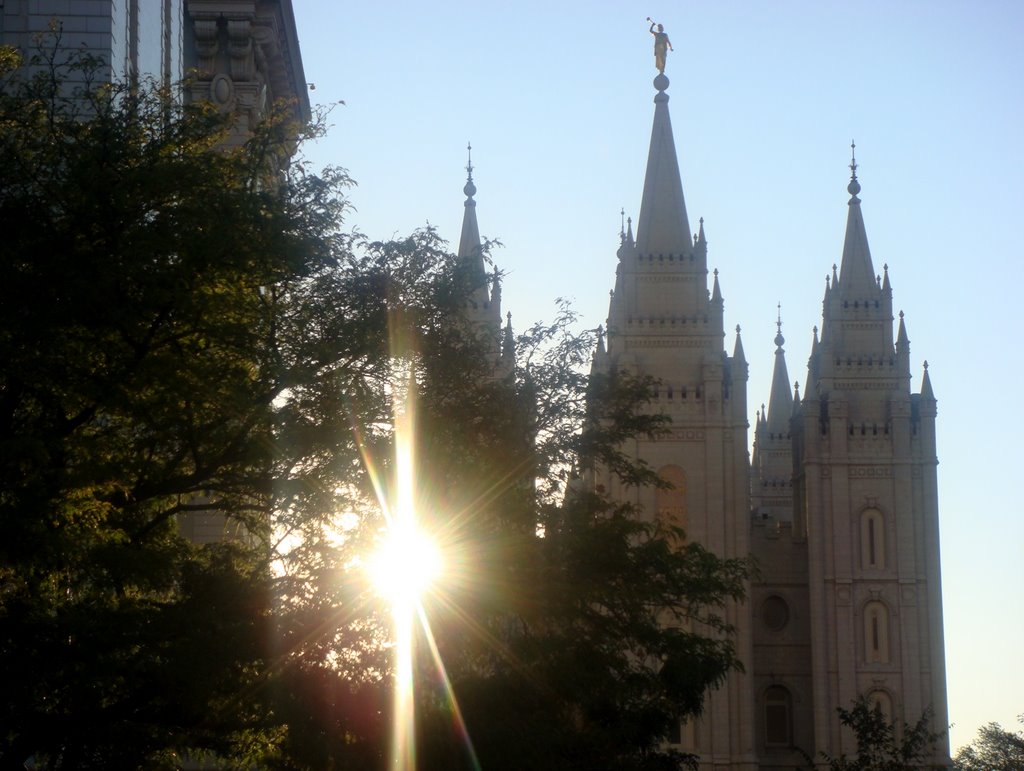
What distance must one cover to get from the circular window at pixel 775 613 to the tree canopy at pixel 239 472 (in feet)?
169

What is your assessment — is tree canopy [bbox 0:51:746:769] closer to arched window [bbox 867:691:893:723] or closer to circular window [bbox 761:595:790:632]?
arched window [bbox 867:691:893:723]

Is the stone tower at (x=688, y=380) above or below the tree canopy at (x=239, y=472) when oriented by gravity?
above

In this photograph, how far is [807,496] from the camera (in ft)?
232

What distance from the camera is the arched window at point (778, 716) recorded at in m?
70.2

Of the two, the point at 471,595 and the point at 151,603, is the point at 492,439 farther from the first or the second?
the point at 151,603

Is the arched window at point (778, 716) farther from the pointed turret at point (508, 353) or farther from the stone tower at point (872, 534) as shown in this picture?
the pointed turret at point (508, 353)

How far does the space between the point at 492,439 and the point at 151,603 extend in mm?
3958

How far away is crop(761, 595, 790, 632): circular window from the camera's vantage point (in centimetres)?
7119

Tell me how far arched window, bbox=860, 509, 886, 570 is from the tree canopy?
168 feet

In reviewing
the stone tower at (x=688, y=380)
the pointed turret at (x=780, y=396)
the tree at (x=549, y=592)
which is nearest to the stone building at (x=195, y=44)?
the tree at (x=549, y=592)

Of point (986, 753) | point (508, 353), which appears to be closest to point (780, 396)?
point (986, 753)

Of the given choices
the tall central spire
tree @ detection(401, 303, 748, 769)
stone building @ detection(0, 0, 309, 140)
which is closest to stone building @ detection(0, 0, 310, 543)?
stone building @ detection(0, 0, 309, 140)

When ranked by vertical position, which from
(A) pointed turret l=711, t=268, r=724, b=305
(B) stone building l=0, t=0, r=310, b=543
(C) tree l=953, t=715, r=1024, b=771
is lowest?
(C) tree l=953, t=715, r=1024, b=771

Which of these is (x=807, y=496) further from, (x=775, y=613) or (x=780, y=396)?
(x=780, y=396)
